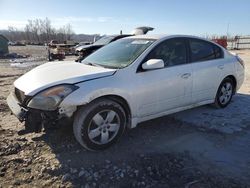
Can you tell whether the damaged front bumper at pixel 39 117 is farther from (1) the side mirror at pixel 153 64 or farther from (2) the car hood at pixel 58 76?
(1) the side mirror at pixel 153 64

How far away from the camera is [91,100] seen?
3734 millimetres

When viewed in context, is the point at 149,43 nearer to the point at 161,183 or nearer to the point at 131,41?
the point at 131,41

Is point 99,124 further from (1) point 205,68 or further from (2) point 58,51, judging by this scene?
(2) point 58,51

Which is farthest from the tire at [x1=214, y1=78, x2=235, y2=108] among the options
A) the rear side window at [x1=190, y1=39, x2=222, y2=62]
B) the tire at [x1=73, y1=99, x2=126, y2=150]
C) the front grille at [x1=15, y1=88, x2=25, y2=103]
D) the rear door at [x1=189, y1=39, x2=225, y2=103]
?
the front grille at [x1=15, y1=88, x2=25, y2=103]

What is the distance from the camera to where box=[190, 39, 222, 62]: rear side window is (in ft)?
16.9

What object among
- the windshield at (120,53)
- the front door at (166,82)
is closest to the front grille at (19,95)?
the windshield at (120,53)

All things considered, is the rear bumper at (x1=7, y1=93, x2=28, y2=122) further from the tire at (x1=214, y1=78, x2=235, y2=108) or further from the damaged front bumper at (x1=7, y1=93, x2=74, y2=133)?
the tire at (x1=214, y1=78, x2=235, y2=108)

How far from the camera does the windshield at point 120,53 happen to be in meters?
4.38

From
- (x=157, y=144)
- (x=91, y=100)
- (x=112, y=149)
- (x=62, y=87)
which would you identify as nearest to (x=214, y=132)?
(x=157, y=144)

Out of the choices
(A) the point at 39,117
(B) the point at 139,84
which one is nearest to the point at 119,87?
(B) the point at 139,84

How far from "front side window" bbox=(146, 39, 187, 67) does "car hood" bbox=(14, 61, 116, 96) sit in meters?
0.89

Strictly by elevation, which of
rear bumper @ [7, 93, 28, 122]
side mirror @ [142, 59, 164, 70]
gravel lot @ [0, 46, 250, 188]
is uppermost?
side mirror @ [142, 59, 164, 70]

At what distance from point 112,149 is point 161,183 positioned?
3.35ft

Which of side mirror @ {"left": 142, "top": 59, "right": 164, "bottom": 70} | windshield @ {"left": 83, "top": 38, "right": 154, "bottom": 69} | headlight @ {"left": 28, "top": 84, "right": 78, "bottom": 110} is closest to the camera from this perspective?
headlight @ {"left": 28, "top": 84, "right": 78, "bottom": 110}
